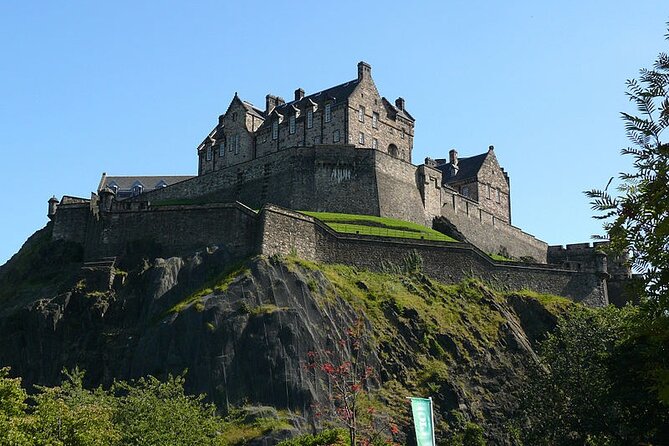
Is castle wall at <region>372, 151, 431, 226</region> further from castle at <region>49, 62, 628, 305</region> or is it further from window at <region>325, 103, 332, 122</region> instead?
window at <region>325, 103, 332, 122</region>

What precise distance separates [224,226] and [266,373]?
1410 centimetres

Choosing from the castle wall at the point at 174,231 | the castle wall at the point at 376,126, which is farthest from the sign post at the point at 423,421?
the castle wall at the point at 376,126

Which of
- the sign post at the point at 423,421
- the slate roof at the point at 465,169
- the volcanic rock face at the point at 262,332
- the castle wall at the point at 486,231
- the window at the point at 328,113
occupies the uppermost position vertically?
the window at the point at 328,113

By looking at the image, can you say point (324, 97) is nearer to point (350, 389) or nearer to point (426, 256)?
point (426, 256)

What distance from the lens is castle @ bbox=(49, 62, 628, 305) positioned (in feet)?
196

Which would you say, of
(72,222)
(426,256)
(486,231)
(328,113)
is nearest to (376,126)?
(328,113)

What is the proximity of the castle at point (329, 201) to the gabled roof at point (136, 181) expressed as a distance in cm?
1594

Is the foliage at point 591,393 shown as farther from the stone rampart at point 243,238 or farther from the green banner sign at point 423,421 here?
the green banner sign at point 423,421

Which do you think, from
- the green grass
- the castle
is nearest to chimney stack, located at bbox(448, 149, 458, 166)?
the castle

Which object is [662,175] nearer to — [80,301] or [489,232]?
[80,301]

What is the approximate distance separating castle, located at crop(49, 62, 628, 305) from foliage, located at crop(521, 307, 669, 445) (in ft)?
51.5

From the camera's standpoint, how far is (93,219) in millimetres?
63125

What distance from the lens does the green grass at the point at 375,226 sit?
63719 millimetres

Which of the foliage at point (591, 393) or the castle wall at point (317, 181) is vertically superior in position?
the castle wall at point (317, 181)
